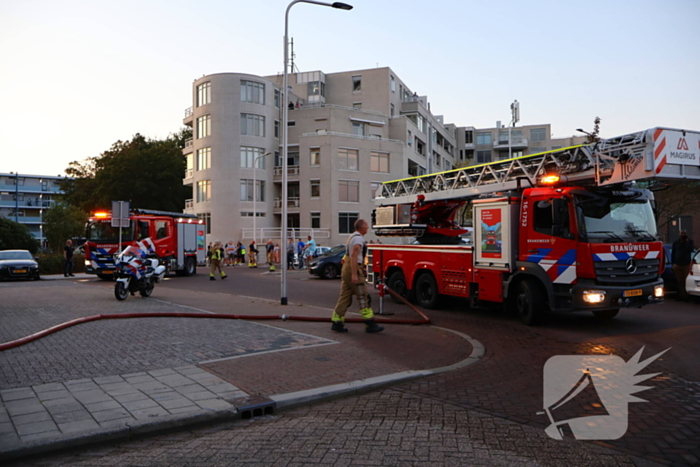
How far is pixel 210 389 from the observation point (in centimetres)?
588

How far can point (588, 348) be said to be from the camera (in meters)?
8.52

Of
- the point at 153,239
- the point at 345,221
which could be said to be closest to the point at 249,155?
the point at 345,221

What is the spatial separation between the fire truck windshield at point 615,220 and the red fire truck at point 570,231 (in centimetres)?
2

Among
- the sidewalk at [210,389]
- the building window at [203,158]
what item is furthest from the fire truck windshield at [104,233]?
the building window at [203,158]

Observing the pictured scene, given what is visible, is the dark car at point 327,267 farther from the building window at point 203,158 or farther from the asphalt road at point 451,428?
the building window at point 203,158

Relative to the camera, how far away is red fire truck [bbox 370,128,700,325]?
381 inches

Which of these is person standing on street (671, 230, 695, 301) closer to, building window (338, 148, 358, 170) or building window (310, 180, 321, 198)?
building window (338, 148, 358, 170)

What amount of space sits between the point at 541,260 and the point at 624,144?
249 cm

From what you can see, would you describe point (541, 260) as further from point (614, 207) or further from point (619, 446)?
point (619, 446)

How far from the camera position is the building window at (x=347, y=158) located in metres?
49.2

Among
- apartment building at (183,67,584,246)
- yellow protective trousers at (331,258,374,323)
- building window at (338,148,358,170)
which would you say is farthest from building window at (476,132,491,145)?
yellow protective trousers at (331,258,374,323)

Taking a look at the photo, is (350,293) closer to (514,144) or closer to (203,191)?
(203,191)

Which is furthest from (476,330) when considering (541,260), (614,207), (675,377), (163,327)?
(163,327)

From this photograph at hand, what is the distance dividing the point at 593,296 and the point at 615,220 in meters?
1.56
